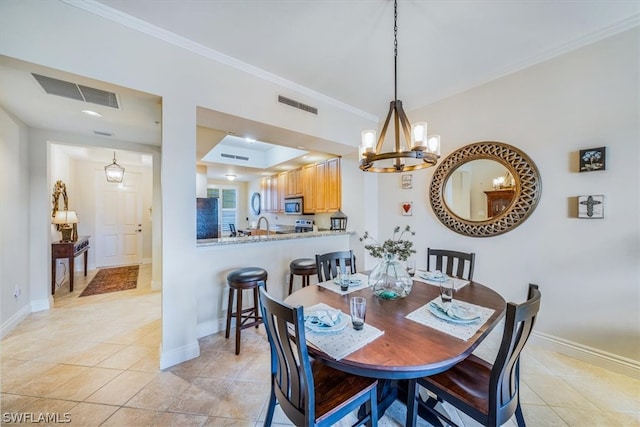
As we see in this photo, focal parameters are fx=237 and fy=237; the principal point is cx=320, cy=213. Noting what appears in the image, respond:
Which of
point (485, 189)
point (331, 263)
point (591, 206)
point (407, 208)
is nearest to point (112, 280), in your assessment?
point (331, 263)

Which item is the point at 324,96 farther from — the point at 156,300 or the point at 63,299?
the point at 63,299

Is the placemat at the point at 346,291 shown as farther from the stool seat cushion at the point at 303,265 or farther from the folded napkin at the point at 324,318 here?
the stool seat cushion at the point at 303,265

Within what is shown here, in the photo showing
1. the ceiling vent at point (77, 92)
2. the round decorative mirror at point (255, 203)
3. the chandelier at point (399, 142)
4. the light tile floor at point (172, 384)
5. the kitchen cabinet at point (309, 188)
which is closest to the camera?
the light tile floor at point (172, 384)

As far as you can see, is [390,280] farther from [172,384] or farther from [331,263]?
[172,384]

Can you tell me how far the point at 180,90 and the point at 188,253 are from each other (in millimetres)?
1434

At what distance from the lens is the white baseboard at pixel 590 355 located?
1.88 metres

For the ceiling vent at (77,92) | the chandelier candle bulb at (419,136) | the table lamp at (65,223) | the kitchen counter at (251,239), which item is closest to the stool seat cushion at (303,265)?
the kitchen counter at (251,239)

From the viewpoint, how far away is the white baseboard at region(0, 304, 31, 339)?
247cm

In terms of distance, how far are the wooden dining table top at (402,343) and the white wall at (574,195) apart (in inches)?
45.2

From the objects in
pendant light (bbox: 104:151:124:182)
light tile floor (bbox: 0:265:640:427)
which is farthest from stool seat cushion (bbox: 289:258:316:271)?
pendant light (bbox: 104:151:124:182)

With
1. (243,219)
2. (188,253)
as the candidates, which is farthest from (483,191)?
(243,219)

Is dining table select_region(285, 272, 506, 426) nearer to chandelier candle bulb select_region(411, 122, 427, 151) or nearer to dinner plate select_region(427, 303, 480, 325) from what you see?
dinner plate select_region(427, 303, 480, 325)

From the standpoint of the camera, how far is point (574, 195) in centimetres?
212

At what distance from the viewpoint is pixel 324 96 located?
9.94ft
